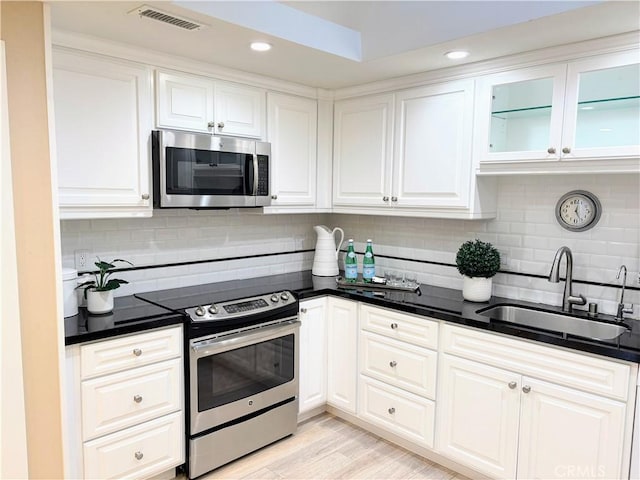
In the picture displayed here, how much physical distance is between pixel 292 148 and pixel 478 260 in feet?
4.61

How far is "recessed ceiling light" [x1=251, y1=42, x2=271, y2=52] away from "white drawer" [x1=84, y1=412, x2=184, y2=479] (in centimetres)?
192

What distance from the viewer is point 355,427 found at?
3.17 metres

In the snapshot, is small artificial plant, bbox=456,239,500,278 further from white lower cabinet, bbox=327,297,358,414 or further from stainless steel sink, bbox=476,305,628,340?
white lower cabinet, bbox=327,297,358,414

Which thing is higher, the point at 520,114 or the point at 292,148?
the point at 520,114

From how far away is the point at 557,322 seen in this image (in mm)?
2639

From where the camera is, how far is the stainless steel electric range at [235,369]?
2.50 metres

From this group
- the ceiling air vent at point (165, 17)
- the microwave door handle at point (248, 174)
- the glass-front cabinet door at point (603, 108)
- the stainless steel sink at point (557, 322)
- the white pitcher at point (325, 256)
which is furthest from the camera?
the white pitcher at point (325, 256)

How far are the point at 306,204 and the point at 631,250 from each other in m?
1.94

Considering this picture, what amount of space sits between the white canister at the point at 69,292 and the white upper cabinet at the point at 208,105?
898 mm

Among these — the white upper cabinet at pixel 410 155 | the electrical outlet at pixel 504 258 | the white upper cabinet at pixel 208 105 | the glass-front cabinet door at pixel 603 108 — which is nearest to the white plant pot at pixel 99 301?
the white upper cabinet at pixel 208 105

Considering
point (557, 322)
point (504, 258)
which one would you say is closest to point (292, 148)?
point (504, 258)

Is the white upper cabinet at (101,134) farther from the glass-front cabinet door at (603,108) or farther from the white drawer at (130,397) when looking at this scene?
the glass-front cabinet door at (603,108)

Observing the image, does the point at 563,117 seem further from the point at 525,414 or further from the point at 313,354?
the point at 313,354

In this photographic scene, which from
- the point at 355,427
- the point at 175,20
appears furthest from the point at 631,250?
the point at 175,20
